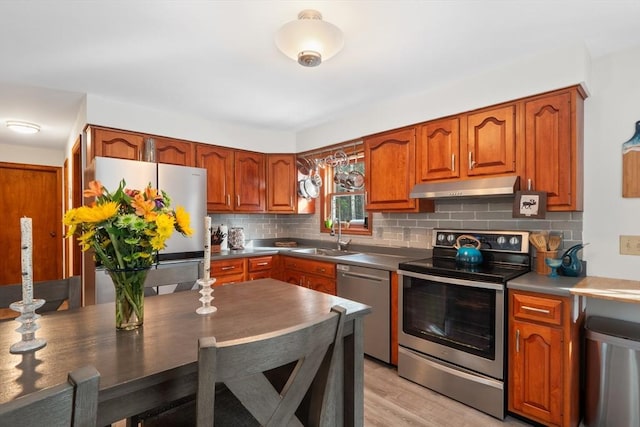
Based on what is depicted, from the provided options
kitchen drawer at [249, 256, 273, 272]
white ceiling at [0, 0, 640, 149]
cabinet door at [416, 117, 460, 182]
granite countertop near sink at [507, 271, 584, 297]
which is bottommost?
kitchen drawer at [249, 256, 273, 272]

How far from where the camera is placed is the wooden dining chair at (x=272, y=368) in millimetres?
714

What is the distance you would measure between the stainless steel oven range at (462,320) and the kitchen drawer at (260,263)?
64.2 inches

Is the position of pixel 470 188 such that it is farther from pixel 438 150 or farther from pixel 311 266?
pixel 311 266

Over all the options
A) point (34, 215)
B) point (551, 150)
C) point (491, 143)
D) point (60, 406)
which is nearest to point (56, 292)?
point (60, 406)

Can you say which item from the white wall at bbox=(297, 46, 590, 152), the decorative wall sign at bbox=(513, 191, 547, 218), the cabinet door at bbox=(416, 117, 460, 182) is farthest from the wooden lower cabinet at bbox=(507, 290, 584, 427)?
the white wall at bbox=(297, 46, 590, 152)

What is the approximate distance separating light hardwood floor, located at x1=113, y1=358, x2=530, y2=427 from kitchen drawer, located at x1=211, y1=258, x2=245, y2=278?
1451 mm

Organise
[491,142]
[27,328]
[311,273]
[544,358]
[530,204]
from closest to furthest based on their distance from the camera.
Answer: [27,328]
[544,358]
[530,204]
[491,142]
[311,273]

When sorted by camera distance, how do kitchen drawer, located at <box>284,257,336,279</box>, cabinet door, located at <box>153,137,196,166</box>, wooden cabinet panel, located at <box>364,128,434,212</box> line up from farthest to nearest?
cabinet door, located at <box>153,137,196,166</box>, kitchen drawer, located at <box>284,257,336,279</box>, wooden cabinet panel, located at <box>364,128,434,212</box>

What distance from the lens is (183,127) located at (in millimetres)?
3420

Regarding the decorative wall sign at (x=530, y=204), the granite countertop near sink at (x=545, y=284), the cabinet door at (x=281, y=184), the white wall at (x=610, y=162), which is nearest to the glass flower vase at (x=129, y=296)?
the granite countertop near sink at (x=545, y=284)

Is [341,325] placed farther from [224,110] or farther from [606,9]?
[224,110]

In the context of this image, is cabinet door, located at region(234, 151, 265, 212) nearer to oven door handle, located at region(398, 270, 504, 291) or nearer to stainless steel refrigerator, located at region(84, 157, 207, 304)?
stainless steel refrigerator, located at region(84, 157, 207, 304)

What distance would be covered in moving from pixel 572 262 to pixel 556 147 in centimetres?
75

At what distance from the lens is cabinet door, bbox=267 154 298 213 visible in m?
4.07
